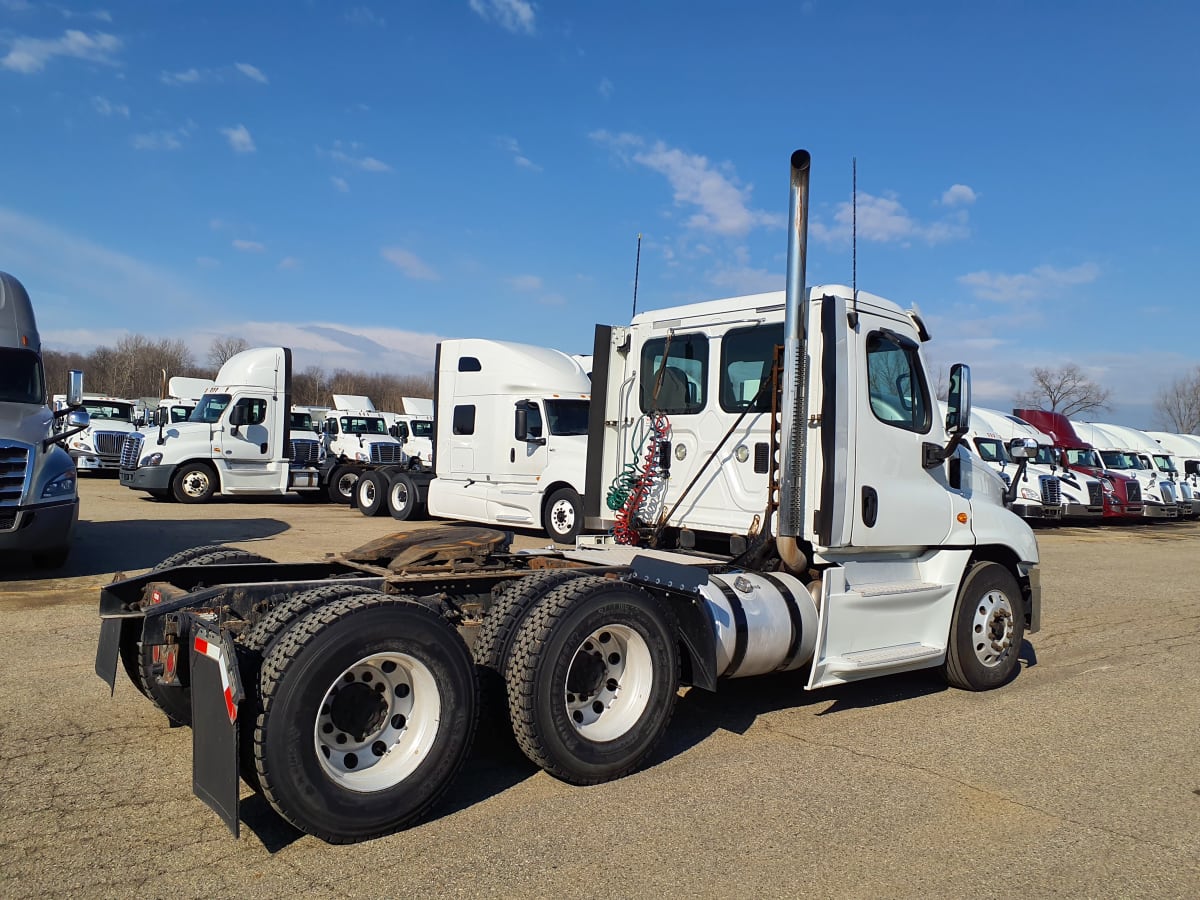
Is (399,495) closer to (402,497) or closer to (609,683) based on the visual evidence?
(402,497)

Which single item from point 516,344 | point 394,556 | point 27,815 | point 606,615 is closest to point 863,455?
point 606,615

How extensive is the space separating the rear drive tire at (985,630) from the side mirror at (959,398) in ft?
3.71

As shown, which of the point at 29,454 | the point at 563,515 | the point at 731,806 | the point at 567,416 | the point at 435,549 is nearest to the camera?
the point at 731,806

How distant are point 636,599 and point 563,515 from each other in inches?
417

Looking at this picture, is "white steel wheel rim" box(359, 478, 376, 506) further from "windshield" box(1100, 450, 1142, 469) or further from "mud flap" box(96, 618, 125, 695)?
"windshield" box(1100, 450, 1142, 469)

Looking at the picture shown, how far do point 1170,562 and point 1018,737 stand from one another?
13395 millimetres

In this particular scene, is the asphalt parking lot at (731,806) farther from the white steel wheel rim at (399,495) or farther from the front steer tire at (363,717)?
the white steel wheel rim at (399,495)

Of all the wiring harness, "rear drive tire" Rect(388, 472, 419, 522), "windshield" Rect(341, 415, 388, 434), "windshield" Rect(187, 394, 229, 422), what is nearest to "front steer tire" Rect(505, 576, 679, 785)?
the wiring harness

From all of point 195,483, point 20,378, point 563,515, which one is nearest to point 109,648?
point 20,378

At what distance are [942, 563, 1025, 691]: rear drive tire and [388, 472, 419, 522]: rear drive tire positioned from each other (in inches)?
535

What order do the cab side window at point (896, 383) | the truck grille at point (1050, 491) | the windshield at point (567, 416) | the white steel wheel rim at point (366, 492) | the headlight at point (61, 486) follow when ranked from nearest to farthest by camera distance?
the cab side window at point (896, 383) → the headlight at point (61, 486) → the windshield at point (567, 416) → the white steel wheel rim at point (366, 492) → the truck grille at point (1050, 491)

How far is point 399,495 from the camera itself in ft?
63.0

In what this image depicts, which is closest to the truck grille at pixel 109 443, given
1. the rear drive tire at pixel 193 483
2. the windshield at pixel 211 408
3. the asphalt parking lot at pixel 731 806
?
the windshield at pixel 211 408

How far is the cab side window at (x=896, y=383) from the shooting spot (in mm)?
6117
